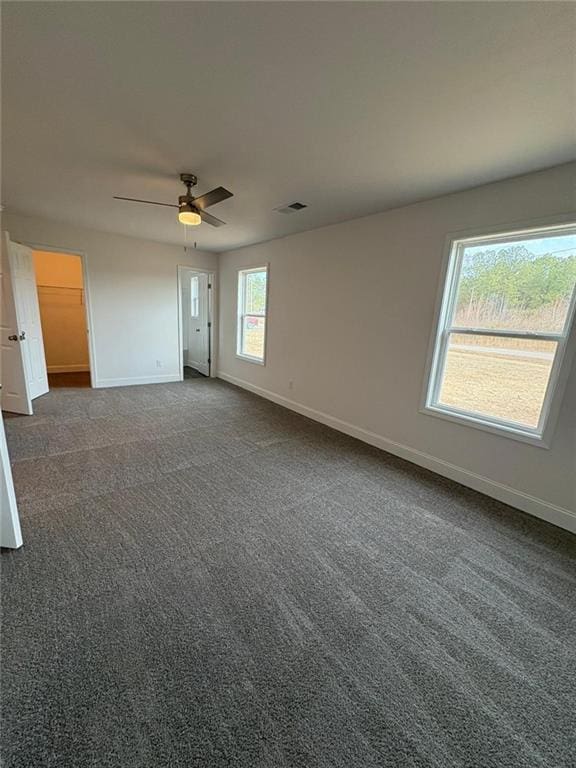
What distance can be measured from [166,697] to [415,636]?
1.11m

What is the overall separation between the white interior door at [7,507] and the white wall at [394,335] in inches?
124

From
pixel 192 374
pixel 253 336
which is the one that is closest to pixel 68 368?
pixel 192 374

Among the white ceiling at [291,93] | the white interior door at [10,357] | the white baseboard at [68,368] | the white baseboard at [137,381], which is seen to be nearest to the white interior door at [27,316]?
the white interior door at [10,357]

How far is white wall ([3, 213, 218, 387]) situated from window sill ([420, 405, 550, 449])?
185 inches

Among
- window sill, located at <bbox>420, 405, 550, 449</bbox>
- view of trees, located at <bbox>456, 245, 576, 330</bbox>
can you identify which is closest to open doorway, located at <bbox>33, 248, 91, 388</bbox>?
window sill, located at <bbox>420, 405, 550, 449</bbox>

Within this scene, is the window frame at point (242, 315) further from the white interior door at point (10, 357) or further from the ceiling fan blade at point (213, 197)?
the white interior door at point (10, 357)

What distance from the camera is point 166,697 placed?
1154mm

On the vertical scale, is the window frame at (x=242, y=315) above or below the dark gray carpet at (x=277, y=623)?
above

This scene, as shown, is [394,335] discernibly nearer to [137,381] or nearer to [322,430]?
[322,430]

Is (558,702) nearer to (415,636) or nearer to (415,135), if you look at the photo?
(415,636)

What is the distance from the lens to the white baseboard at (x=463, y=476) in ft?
7.57

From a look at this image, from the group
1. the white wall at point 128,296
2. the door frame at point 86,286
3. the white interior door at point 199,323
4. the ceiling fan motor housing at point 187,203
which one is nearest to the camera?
the ceiling fan motor housing at point 187,203

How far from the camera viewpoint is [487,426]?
8.59 feet

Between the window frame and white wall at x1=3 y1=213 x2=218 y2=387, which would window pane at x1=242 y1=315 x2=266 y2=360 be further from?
white wall at x1=3 y1=213 x2=218 y2=387
